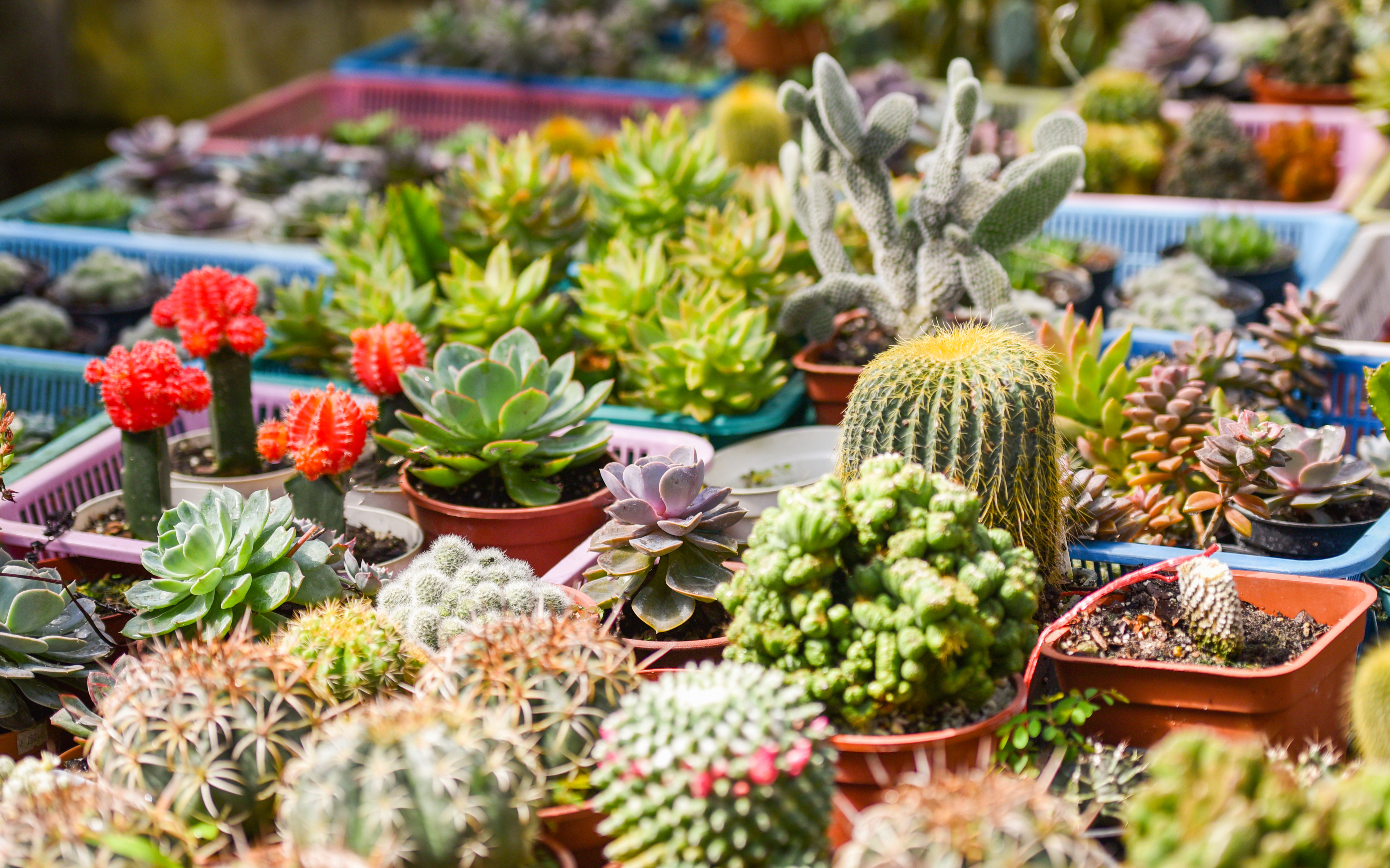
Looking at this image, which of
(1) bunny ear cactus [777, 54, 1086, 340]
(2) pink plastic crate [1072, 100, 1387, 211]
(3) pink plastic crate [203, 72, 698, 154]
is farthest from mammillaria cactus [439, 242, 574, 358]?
(3) pink plastic crate [203, 72, 698, 154]

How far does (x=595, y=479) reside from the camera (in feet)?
7.33

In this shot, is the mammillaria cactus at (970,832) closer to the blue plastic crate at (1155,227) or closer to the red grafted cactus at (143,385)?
the red grafted cactus at (143,385)

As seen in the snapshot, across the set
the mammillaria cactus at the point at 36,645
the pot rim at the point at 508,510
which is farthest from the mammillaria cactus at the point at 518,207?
the mammillaria cactus at the point at 36,645

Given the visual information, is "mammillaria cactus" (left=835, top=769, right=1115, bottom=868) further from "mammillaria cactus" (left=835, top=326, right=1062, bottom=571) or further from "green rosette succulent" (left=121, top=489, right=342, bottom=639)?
"green rosette succulent" (left=121, top=489, right=342, bottom=639)

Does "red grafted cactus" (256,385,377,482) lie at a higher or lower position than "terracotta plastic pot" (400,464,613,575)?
higher

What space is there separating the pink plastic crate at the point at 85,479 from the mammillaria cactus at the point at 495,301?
31cm

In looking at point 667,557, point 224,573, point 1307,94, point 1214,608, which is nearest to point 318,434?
point 224,573

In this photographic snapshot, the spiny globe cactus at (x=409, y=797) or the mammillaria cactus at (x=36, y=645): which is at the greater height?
the spiny globe cactus at (x=409, y=797)

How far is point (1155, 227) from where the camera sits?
136 inches

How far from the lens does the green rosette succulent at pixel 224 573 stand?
1.69 m

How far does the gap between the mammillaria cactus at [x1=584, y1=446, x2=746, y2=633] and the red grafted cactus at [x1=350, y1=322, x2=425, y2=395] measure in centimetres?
62

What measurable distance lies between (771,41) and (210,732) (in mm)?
4518

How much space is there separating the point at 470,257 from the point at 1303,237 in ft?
7.70

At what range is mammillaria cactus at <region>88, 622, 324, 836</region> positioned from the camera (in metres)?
1.33
